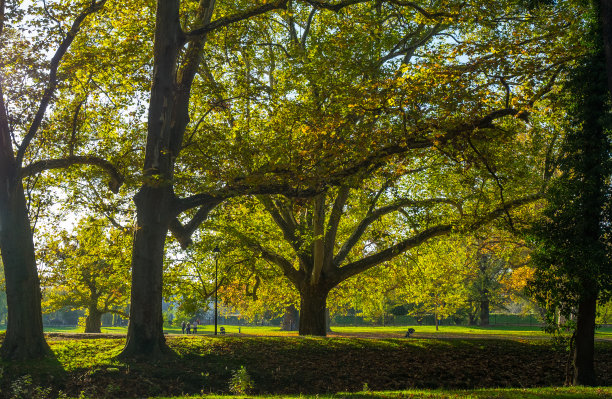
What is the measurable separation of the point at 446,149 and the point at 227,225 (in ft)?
32.0

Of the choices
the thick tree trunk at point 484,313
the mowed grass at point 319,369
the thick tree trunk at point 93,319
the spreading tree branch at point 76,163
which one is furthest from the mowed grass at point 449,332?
the spreading tree branch at point 76,163

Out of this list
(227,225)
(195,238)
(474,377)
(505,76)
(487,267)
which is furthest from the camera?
(487,267)

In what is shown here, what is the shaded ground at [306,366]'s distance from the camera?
11148mm

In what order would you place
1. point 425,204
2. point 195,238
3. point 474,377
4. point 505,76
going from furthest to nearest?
point 195,238, point 425,204, point 474,377, point 505,76

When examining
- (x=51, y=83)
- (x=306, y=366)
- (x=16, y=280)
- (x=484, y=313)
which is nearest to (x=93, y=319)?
(x=16, y=280)

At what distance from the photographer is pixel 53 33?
13008 millimetres

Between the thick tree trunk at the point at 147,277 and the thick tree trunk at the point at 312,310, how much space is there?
7949 millimetres

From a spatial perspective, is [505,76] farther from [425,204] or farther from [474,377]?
[474,377]

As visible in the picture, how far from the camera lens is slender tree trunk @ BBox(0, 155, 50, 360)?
12.4 metres

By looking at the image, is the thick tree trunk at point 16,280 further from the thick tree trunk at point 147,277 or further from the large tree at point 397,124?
the large tree at point 397,124

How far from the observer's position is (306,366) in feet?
A: 45.5

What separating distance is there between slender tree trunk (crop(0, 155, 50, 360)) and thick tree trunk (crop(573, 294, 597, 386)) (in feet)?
42.1

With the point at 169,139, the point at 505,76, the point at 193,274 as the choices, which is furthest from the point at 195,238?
the point at 505,76

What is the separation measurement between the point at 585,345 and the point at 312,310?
10.6 meters
